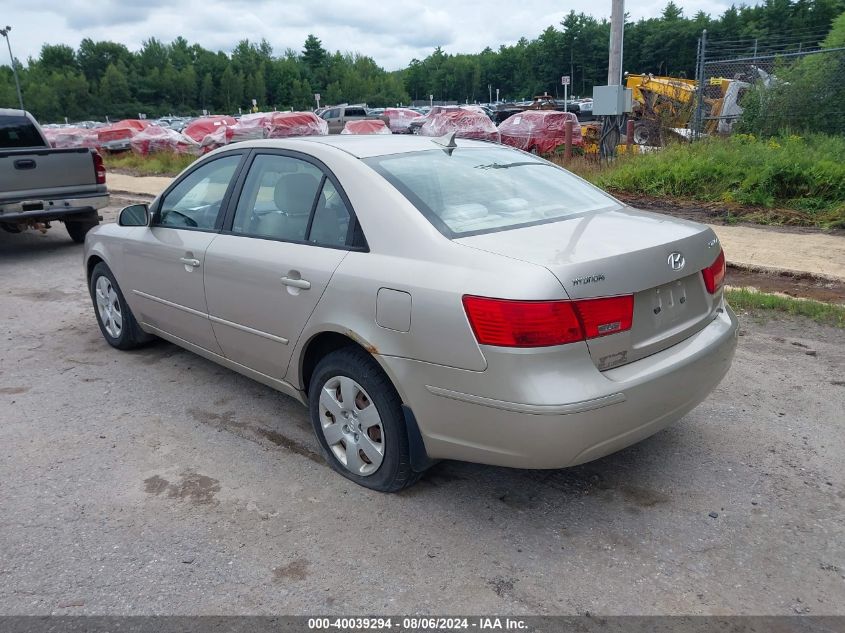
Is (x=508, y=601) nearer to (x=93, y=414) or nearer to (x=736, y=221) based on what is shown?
(x=93, y=414)

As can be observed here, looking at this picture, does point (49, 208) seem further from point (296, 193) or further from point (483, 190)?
point (483, 190)

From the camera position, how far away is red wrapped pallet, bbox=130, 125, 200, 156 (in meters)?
26.2

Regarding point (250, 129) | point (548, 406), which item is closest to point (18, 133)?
point (548, 406)

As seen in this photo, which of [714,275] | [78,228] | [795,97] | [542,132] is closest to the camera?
[714,275]

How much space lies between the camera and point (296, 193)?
3877mm

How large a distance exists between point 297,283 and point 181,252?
1291 millimetres

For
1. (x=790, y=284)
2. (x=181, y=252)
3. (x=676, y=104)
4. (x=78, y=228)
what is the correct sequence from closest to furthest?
(x=181, y=252)
(x=790, y=284)
(x=78, y=228)
(x=676, y=104)

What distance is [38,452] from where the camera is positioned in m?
4.02

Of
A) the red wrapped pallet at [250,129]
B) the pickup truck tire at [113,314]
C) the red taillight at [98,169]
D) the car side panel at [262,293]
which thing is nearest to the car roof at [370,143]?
the car side panel at [262,293]

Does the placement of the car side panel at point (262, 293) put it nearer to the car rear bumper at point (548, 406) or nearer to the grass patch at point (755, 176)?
the car rear bumper at point (548, 406)

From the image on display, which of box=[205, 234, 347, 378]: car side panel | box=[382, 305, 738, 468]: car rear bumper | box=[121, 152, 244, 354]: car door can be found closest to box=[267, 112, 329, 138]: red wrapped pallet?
box=[121, 152, 244, 354]: car door

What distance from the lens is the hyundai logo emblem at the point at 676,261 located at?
10.3 feet

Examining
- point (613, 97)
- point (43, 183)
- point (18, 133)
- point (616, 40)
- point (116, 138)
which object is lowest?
point (116, 138)

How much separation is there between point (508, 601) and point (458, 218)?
1678mm
